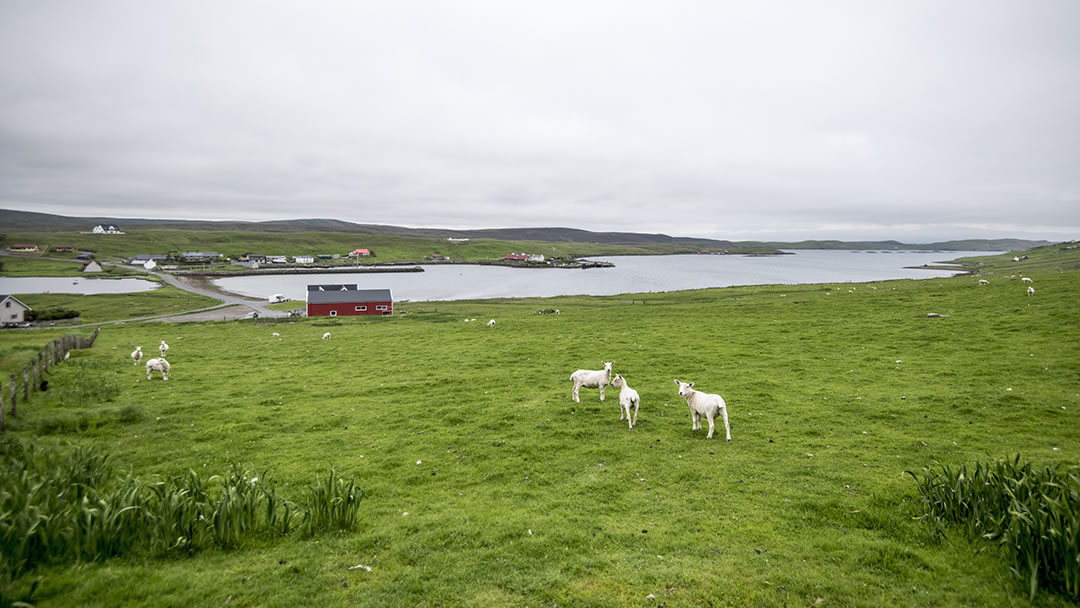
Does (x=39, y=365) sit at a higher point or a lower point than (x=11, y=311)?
higher

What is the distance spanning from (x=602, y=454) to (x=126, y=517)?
10553mm

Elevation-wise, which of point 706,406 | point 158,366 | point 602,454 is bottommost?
point 158,366

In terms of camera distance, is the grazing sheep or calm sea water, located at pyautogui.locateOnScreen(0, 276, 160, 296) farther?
calm sea water, located at pyautogui.locateOnScreen(0, 276, 160, 296)

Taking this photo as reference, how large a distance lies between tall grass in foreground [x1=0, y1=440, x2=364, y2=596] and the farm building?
65.5 meters

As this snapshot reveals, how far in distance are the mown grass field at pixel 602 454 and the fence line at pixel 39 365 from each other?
0.74m

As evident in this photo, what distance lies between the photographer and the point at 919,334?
1129 inches

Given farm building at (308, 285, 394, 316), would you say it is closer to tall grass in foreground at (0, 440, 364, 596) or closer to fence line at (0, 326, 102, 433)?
fence line at (0, 326, 102, 433)

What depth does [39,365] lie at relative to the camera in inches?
875

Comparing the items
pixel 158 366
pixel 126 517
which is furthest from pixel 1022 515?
pixel 158 366

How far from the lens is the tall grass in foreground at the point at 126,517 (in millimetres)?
7297

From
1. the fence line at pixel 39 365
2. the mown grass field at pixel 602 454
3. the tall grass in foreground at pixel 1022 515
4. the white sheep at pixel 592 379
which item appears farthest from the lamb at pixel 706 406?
the fence line at pixel 39 365

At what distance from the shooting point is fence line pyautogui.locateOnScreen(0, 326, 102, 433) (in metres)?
16.4

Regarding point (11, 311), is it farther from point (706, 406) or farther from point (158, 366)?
point (706, 406)

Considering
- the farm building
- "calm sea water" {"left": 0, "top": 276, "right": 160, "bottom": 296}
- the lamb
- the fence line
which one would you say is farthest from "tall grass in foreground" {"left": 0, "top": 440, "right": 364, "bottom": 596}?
"calm sea water" {"left": 0, "top": 276, "right": 160, "bottom": 296}
